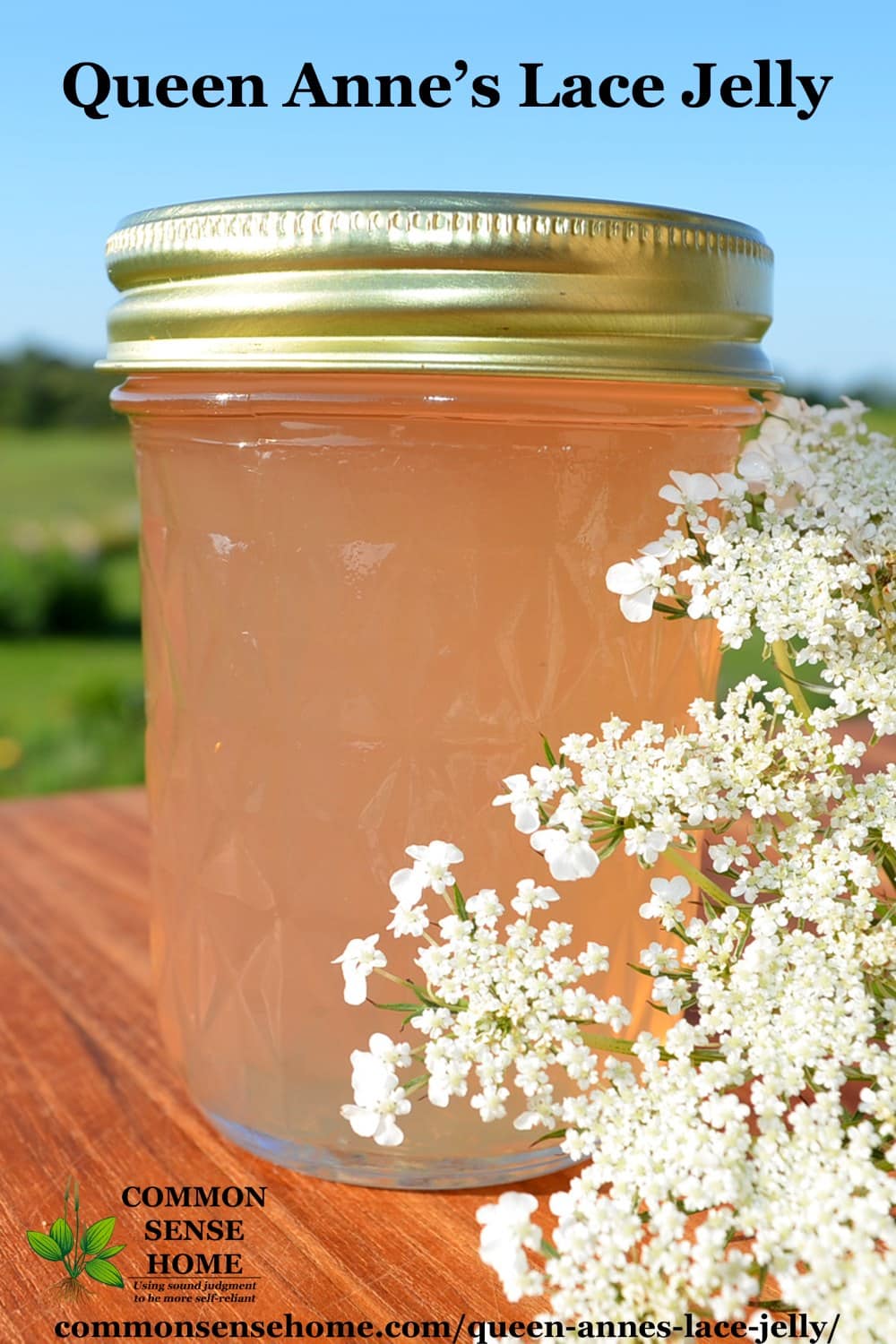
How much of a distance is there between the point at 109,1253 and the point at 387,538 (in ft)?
1.06

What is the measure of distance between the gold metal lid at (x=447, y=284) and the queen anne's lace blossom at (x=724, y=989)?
0.08m

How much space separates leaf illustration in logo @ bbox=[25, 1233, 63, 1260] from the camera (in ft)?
1.86

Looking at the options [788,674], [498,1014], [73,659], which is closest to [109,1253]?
[498,1014]

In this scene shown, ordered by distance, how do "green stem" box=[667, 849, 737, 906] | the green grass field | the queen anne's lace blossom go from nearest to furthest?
1. the queen anne's lace blossom
2. "green stem" box=[667, 849, 737, 906]
3. the green grass field

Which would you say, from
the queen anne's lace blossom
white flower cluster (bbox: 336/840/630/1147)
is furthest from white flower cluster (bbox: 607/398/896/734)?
white flower cluster (bbox: 336/840/630/1147)

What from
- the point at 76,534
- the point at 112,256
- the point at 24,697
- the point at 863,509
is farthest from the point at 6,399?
the point at 863,509

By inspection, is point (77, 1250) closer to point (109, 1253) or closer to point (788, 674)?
point (109, 1253)

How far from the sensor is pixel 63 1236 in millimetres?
579

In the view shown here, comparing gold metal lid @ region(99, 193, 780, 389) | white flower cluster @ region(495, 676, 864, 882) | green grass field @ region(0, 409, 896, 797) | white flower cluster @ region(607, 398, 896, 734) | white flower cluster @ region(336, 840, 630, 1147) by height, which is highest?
gold metal lid @ region(99, 193, 780, 389)

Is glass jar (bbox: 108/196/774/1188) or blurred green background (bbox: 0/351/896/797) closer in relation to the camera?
glass jar (bbox: 108/196/774/1188)

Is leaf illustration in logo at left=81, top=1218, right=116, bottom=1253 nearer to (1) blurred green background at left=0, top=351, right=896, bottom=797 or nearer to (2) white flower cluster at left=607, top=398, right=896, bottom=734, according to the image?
(2) white flower cluster at left=607, top=398, right=896, bottom=734

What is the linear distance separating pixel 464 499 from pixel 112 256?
0.70ft

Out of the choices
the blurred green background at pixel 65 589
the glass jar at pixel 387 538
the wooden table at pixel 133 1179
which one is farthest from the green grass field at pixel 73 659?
the glass jar at pixel 387 538

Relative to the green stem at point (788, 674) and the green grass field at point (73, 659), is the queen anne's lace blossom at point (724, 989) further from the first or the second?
the green grass field at point (73, 659)
